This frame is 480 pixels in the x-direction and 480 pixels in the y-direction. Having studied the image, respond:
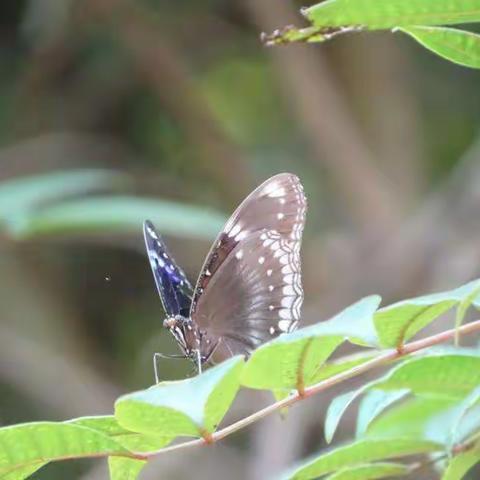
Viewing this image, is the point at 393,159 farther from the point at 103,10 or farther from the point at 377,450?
the point at 377,450

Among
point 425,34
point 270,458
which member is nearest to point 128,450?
point 425,34

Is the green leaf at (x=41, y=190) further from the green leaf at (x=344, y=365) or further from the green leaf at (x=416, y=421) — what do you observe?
the green leaf at (x=344, y=365)

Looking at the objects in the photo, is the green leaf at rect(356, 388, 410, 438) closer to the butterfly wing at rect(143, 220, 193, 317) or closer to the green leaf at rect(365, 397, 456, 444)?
the green leaf at rect(365, 397, 456, 444)

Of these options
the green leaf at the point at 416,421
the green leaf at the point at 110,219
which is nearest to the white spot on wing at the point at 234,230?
the green leaf at the point at 416,421

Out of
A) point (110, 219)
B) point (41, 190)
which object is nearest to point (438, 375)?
point (110, 219)

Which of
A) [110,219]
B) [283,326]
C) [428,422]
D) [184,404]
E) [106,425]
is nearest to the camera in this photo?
[184,404]

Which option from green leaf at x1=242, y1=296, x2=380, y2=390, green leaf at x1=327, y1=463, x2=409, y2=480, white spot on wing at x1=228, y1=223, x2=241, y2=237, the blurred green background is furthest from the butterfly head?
the blurred green background

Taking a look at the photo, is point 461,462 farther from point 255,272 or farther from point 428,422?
point 255,272
